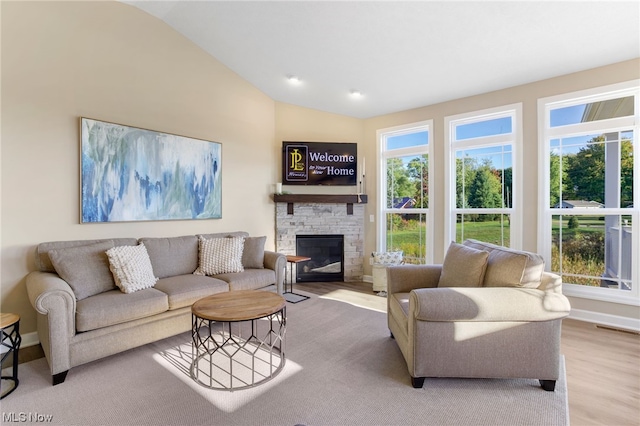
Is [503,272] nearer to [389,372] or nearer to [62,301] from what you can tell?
[389,372]

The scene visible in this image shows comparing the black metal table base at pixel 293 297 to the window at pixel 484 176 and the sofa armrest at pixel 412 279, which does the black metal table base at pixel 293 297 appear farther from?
the window at pixel 484 176

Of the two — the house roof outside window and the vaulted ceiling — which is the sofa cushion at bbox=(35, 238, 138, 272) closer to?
the vaulted ceiling

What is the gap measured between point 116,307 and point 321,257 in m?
3.15

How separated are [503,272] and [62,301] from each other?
3078mm

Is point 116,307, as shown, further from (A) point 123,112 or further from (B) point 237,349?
(A) point 123,112

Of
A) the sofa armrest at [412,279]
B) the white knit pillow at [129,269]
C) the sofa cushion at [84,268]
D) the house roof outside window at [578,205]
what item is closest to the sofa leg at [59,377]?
the sofa cushion at [84,268]

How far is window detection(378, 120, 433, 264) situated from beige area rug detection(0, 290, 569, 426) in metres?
2.46

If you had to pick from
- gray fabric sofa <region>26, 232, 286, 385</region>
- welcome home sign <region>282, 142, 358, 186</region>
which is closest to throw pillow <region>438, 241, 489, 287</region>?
gray fabric sofa <region>26, 232, 286, 385</region>

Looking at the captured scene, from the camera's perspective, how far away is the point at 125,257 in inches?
107

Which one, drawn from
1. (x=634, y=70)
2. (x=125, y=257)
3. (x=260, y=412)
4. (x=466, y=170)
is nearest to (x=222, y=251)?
(x=125, y=257)

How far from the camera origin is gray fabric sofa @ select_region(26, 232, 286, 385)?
2.10 m

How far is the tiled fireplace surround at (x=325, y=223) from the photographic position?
16.1 ft

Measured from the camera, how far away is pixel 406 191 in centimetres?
481

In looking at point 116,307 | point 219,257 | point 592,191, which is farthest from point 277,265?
point 592,191
